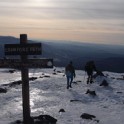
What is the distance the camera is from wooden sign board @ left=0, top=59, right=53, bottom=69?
507 inches

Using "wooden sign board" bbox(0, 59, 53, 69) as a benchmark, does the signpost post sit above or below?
below

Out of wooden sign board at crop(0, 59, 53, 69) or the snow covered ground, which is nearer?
wooden sign board at crop(0, 59, 53, 69)

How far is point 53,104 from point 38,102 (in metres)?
1.06

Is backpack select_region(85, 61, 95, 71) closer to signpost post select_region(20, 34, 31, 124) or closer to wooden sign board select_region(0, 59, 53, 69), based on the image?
wooden sign board select_region(0, 59, 53, 69)

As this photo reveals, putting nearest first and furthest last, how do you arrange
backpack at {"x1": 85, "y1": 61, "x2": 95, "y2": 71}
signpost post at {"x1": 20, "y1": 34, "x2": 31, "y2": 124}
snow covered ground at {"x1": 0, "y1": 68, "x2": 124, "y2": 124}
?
1. signpost post at {"x1": 20, "y1": 34, "x2": 31, "y2": 124}
2. snow covered ground at {"x1": 0, "y1": 68, "x2": 124, "y2": 124}
3. backpack at {"x1": 85, "y1": 61, "x2": 95, "y2": 71}

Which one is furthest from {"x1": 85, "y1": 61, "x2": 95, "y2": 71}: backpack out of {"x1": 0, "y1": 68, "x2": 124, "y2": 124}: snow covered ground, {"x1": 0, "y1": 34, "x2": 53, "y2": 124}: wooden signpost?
{"x1": 0, "y1": 34, "x2": 53, "y2": 124}: wooden signpost

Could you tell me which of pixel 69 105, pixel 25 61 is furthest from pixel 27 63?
pixel 69 105

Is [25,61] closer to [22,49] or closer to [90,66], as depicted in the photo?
[22,49]

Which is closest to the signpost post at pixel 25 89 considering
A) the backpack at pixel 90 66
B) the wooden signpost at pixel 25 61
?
the wooden signpost at pixel 25 61

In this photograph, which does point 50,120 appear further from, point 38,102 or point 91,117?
point 38,102

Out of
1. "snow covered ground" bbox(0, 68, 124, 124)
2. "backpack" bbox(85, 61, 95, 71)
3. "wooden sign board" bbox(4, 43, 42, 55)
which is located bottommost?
"snow covered ground" bbox(0, 68, 124, 124)

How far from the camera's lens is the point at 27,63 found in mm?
12883

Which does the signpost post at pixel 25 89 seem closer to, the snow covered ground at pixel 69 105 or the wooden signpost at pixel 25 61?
the wooden signpost at pixel 25 61

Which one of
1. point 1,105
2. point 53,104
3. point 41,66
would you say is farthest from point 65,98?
point 41,66
